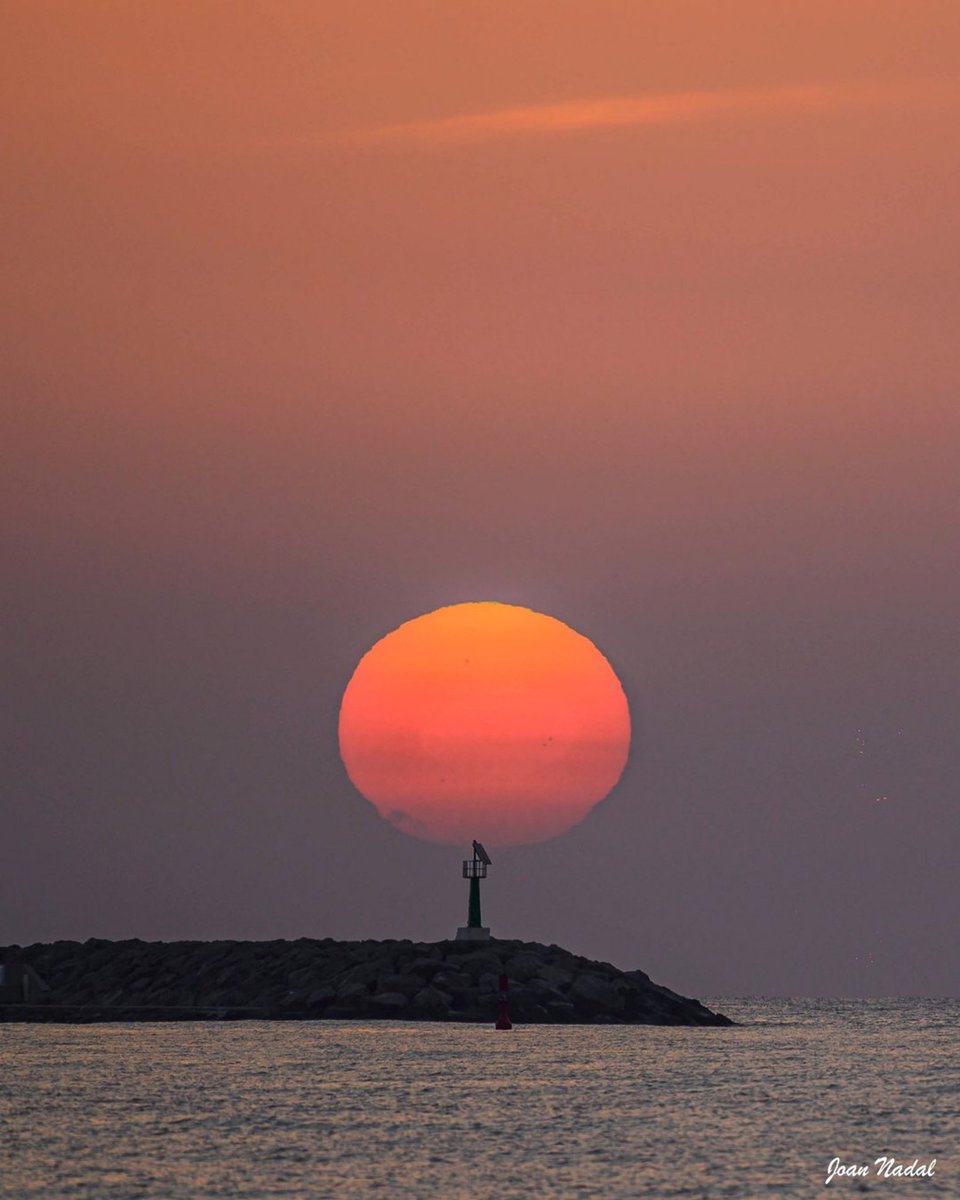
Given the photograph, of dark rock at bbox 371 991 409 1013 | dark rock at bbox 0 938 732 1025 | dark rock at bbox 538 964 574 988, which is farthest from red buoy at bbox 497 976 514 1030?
dark rock at bbox 538 964 574 988

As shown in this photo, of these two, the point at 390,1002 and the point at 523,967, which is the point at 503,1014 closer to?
the point at 390,1002

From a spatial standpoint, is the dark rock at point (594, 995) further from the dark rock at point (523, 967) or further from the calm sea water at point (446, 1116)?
the calm sea water at point (446, 1116)

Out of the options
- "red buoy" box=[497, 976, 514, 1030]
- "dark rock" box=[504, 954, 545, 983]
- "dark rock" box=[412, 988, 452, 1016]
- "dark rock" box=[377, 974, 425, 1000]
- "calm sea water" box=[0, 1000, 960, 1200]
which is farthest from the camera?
"dark rock" box=[504, 954, 545, 983]

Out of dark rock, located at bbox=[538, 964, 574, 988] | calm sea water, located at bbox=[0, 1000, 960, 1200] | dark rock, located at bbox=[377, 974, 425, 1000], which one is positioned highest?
dark rock, located at bbox=[538, 964, 574, 988]

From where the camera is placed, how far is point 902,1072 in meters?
65.2

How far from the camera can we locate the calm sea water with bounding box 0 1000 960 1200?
35.6 meters

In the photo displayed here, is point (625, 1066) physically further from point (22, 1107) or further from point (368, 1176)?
point (368, 1176)

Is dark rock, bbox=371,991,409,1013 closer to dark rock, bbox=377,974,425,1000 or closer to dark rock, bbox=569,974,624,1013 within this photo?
dark rock, bbox=377,974,425,1000

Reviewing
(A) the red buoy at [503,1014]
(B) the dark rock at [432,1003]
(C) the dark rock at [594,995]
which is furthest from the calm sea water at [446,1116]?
(C) the dark rock at [594,995]

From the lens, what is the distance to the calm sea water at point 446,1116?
35625 millimetres

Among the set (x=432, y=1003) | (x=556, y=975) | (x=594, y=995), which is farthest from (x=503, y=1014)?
(x=594, y=995)

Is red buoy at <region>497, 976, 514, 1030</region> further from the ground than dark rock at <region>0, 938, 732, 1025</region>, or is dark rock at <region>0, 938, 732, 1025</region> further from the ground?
dark rock at <region>0, 938, 732, 1025</region>

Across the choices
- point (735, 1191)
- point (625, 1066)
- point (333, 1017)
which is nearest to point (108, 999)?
point (333, 1017)

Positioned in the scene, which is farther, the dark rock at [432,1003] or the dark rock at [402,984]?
the dark rock at [402,984]
